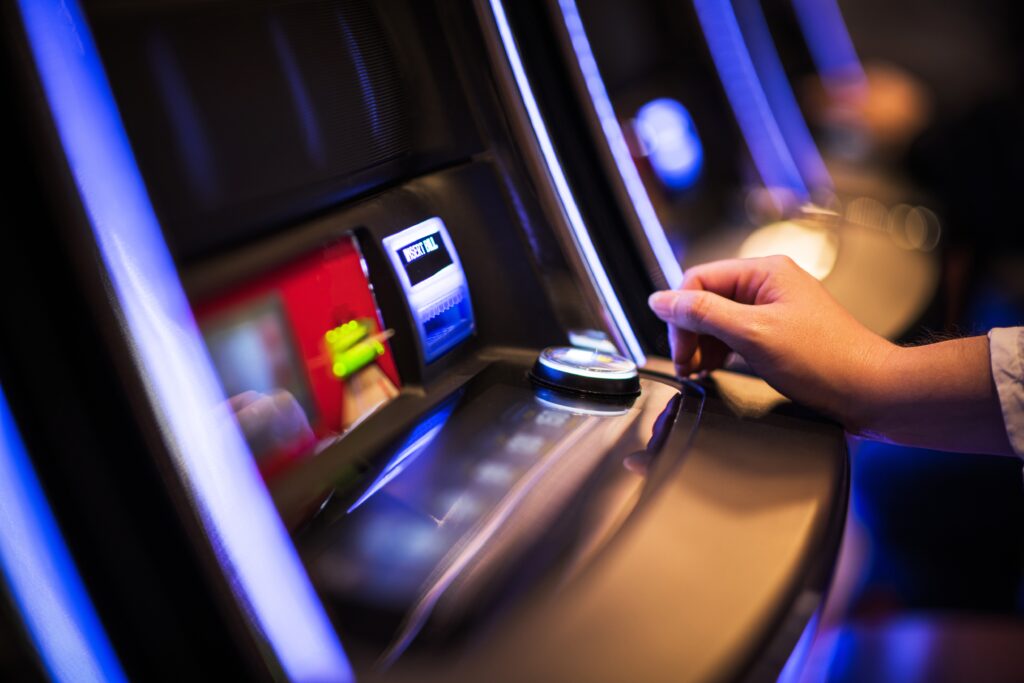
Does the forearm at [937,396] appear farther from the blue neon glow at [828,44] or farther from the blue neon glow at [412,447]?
the blue neon glow at [828,44]

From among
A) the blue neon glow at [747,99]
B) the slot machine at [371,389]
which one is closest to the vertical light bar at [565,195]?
the slot machine at [371,389]

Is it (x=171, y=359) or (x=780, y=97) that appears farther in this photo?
(x=780, y=97)

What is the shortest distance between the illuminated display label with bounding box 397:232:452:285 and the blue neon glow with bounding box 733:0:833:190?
3.90ft

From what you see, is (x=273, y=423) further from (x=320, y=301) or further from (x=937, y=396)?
(x=937, y=396)

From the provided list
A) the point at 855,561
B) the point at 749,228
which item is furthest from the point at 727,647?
the point at 749,228

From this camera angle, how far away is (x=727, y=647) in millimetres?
463

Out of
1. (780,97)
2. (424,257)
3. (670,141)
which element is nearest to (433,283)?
(424,257)

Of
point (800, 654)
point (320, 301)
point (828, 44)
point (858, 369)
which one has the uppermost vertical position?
point (828, 44)

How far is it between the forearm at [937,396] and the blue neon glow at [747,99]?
77 centimetres

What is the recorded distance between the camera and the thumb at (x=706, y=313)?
0.75 meters

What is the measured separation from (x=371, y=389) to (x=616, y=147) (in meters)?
0.42

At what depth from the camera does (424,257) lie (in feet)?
2.15

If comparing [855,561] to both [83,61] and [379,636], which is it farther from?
[83,61]

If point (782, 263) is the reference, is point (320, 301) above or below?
above
